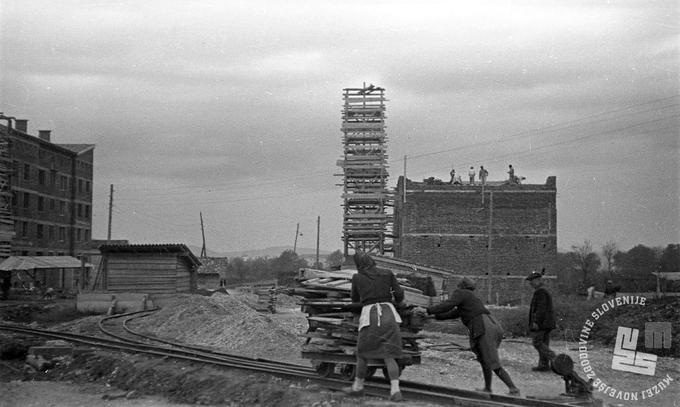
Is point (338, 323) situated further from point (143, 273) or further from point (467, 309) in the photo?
point (143, 273)

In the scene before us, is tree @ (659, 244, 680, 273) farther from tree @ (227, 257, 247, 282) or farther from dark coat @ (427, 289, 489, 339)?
tree @ (227, 257, 247, 282)

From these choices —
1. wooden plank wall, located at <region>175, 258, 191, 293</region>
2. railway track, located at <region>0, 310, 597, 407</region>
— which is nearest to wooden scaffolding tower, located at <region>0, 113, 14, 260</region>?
wooden plank wall, located at <region>175, 258, 191, 293</region>

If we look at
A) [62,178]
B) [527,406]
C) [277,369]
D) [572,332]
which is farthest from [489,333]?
[62,178]

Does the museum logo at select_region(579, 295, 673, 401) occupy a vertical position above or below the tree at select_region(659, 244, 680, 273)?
below

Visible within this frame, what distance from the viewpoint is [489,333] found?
9.72 m

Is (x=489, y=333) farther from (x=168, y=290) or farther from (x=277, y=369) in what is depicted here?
(x=168, y=290)

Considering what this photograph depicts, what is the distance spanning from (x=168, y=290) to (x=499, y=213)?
1168 inches

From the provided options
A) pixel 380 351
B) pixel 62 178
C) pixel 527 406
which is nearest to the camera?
pixel 527 406

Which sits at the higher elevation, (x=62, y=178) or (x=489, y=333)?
(x=62, y=178)

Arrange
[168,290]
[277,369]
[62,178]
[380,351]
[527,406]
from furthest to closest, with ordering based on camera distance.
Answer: [62,178] < [168,290] < [277,369] < [380,351] < [527,406]

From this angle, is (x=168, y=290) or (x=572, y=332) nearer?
(x=572, y=332)

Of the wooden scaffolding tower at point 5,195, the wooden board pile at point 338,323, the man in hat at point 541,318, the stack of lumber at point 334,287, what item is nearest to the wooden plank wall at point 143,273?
the wooden scaffolding tower at point 5,195

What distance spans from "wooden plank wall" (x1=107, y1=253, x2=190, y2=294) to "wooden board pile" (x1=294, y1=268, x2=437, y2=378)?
72.1ft

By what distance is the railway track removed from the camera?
8.98 m
